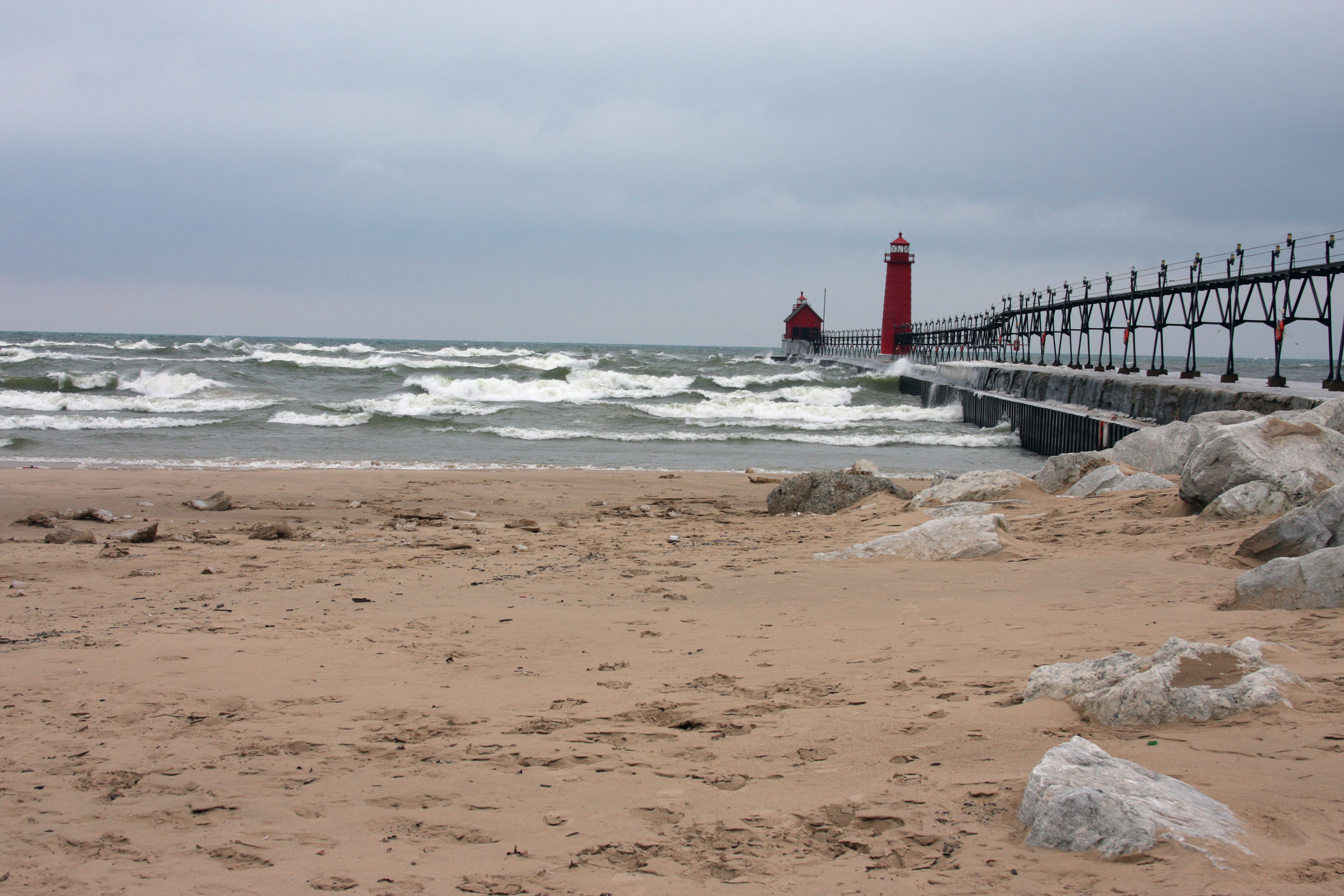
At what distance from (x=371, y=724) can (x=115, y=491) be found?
9.23 meters

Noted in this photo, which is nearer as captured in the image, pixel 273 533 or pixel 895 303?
pixel 273 533

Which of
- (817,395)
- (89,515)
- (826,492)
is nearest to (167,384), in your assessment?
(89,515)

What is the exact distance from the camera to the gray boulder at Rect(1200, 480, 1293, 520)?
241 inches

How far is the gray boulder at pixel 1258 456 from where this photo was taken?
6.49 meters

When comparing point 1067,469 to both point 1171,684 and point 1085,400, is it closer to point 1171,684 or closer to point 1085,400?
point 1171,684

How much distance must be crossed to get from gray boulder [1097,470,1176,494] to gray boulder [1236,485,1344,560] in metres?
3.04

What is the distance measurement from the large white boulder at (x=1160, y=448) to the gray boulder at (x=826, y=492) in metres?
2.76

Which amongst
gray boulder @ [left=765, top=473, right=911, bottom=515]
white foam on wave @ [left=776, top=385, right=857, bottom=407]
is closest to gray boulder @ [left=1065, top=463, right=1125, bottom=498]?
gray boulder @ [left=765, top=473, right=911, bottom=515]

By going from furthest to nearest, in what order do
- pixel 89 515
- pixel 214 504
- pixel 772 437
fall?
pixel 772 437, pixel 214 504, pixel 89 515

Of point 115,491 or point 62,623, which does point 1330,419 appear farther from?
point 115,491

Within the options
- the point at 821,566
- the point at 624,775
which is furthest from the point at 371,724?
the point at 821,566

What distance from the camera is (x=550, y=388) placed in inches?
1364

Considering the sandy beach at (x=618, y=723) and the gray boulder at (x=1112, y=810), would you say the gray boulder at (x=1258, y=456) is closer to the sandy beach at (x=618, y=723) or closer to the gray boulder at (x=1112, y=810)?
the sandy beach at (x=618, y=723)

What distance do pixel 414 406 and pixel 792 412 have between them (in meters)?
12.0
